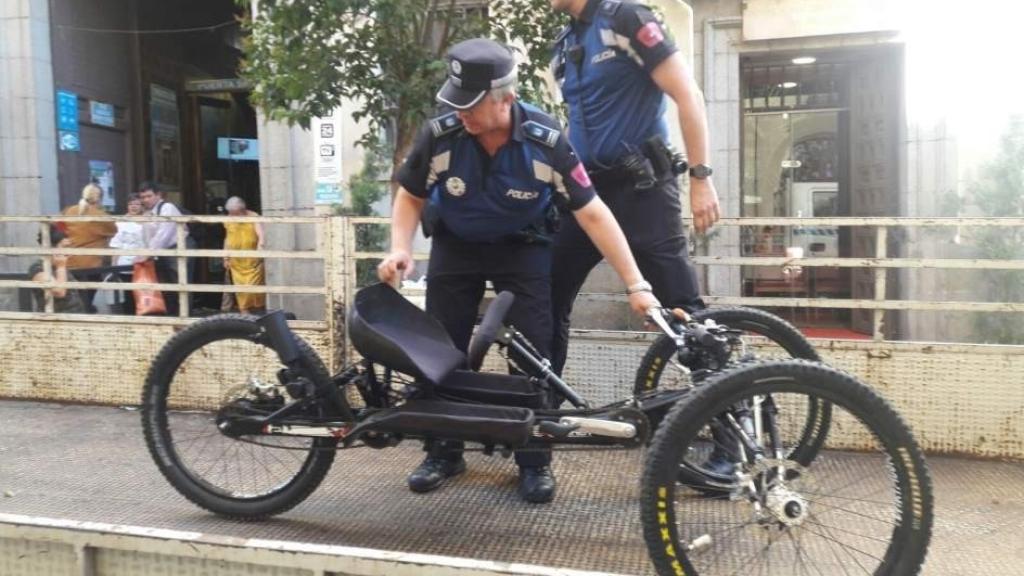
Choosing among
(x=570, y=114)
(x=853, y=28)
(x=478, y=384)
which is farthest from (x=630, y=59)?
(x=853, y=28)

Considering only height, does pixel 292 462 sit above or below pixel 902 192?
below

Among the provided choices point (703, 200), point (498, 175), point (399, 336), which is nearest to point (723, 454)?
point (703, 200)

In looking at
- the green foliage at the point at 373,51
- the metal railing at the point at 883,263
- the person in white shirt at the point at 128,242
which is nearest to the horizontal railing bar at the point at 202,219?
the person in white shirt at the point at 128,242

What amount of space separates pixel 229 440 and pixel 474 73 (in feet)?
5.90

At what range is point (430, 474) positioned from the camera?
3916 mm

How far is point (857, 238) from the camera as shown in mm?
9281

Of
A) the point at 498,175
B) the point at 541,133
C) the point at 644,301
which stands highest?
the point at 541,133

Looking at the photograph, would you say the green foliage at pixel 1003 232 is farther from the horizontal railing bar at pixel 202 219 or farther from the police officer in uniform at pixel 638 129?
the horizontal railing bar at pixel 202 219

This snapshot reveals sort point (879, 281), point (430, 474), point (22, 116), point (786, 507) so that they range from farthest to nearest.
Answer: point (22, 116) < point (879, 281) < point (430, 474) < point (786, 507)

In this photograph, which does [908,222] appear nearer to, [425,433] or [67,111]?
[425,433]

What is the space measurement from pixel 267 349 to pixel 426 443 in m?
0.85

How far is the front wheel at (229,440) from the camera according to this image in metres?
3.44

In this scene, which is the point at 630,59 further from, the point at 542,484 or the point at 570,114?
the point at 542,484

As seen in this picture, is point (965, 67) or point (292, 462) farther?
point (965, 67)
